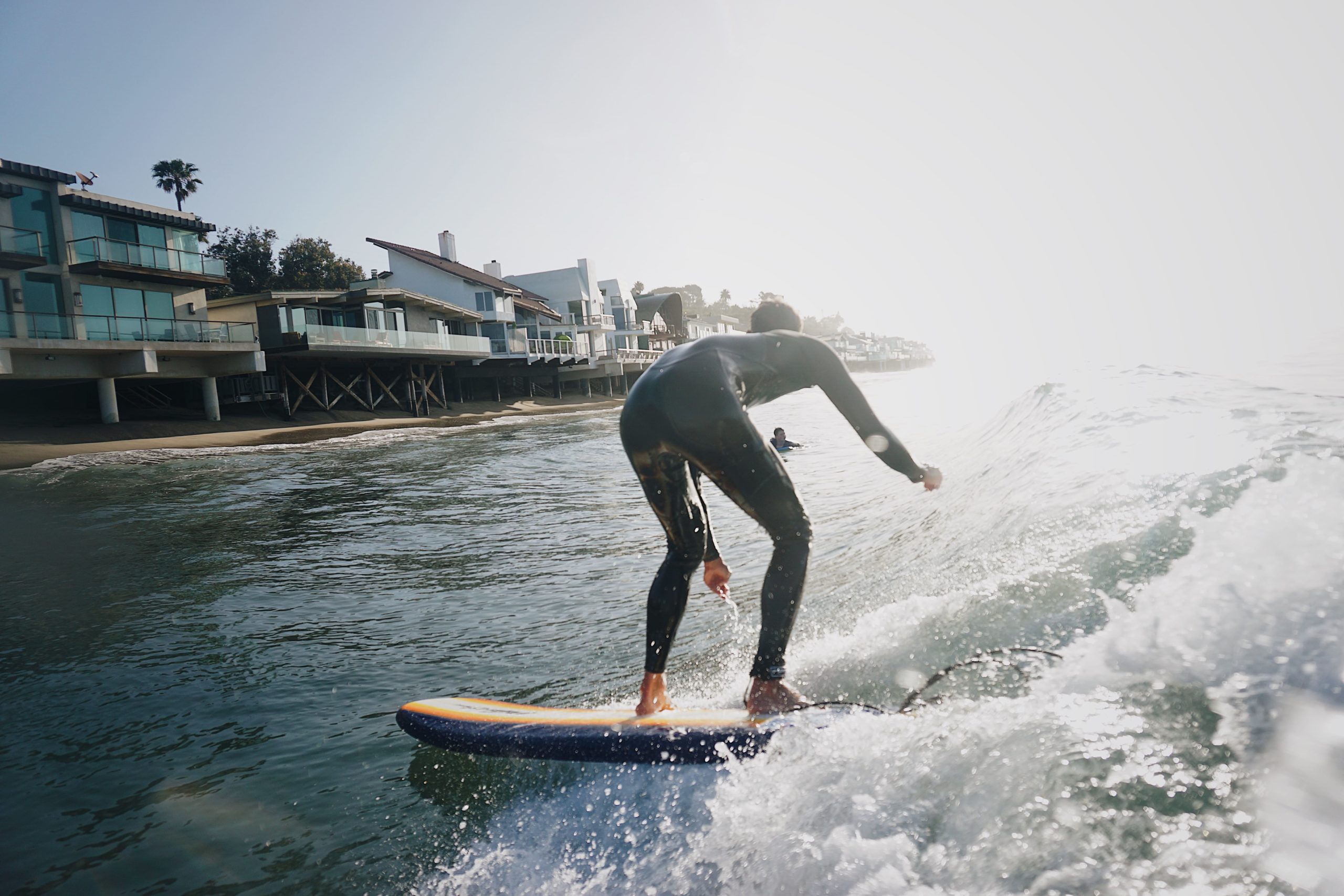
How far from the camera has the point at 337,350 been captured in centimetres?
3256

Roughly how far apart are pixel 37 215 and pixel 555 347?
28.1 meters

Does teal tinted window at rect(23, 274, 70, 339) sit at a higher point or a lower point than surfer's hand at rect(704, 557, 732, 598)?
higher

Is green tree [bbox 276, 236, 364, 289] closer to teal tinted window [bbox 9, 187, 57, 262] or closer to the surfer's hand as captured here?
teal tinted window [bbox 9, 187, 57, 262]

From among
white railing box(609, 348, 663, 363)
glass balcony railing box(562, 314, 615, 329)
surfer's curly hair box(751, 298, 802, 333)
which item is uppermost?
glass balcony railing box(562, 314, 615, 329)

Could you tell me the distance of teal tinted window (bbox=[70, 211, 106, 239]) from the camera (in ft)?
92.2

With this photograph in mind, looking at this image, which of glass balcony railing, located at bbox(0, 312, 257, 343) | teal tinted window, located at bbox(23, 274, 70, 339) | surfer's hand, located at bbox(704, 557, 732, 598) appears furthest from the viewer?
teal tinted window, located at bbox(23, 274, 70, 339)

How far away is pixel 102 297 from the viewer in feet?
94.5

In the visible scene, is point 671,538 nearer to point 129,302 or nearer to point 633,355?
point 129,302

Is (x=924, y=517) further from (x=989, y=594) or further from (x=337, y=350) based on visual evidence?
(x=337, y=350)

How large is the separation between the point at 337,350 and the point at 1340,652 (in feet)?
114

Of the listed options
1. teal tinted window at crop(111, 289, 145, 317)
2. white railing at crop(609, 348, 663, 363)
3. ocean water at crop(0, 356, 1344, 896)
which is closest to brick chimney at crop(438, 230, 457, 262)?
white railing at crop(609, 348, 663, 363)

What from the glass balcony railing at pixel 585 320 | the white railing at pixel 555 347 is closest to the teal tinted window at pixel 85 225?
the white railing at pixel 555 347

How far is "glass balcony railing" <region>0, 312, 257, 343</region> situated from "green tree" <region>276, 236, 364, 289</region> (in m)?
27.0

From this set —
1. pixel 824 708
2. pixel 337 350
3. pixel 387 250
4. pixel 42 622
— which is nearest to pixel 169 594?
pixel 42 622
